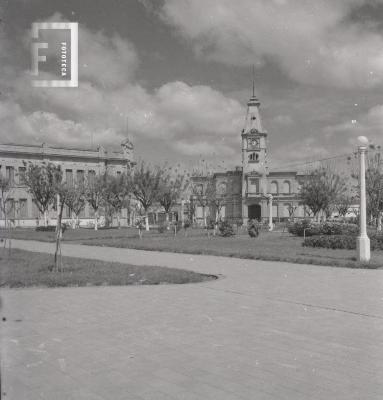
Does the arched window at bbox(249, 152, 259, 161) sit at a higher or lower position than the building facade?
higher

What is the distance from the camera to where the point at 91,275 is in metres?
10.7

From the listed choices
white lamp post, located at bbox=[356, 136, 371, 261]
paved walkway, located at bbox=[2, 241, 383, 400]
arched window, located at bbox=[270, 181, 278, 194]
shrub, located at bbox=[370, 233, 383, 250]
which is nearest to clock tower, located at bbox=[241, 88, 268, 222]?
arched window, located at bbox=[270, 181, 278, 194]

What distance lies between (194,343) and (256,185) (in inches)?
2895

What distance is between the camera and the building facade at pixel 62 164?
60.6 metres

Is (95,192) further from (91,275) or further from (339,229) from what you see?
(91,275)

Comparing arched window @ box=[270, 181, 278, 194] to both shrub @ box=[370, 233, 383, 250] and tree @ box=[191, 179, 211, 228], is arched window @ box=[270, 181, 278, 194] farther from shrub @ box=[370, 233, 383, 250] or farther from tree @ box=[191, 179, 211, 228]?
shrub @ box=[370, 233, 383, 250]

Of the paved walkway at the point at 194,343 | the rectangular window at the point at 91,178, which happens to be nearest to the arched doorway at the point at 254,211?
the rectangular window at the point at 91,178

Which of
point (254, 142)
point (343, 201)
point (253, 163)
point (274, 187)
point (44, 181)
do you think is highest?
point (254, 142)

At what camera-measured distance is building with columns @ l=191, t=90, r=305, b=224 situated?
7675cm

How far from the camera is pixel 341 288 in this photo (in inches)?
363

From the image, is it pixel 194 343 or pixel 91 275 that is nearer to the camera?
pixel 194 343

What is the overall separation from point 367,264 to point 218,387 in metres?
9.57

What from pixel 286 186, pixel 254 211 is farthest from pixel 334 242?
pixel 286 186

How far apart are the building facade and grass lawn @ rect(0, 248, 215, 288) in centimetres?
4578
